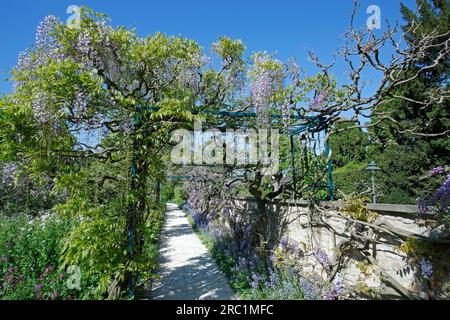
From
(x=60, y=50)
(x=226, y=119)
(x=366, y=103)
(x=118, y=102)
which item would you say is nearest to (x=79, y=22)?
(x=60, y=50)

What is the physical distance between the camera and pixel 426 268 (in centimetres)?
179

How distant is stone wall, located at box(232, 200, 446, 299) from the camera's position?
1.97m

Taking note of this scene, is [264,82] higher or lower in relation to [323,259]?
higher

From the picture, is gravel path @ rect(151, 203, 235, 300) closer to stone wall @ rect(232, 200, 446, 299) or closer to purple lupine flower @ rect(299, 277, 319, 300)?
purple lupine flower @ rect(299, 277, 319, 300)

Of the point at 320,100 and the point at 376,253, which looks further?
the point at 320,100

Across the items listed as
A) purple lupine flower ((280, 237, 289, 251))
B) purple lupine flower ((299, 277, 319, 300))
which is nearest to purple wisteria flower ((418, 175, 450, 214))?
purple lupine flower ((299, 277, 319, 300))

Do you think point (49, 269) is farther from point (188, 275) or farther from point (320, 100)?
point (320, 100)

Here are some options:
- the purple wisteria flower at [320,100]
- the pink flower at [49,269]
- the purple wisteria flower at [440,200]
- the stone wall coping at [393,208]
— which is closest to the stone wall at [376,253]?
the stone wall coping at [393,208]

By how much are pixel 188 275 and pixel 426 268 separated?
3.18 metres

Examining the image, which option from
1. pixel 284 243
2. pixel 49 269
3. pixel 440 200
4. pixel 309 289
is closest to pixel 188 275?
pixel 284 243

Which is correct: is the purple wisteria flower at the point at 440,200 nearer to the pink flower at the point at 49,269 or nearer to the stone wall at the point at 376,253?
the stone wall at the point at 376,253

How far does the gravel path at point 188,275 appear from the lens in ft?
10.9

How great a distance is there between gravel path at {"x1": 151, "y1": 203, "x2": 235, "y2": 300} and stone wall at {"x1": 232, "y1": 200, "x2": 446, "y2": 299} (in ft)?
4.04

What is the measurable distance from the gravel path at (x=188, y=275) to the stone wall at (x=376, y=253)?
123 cm
